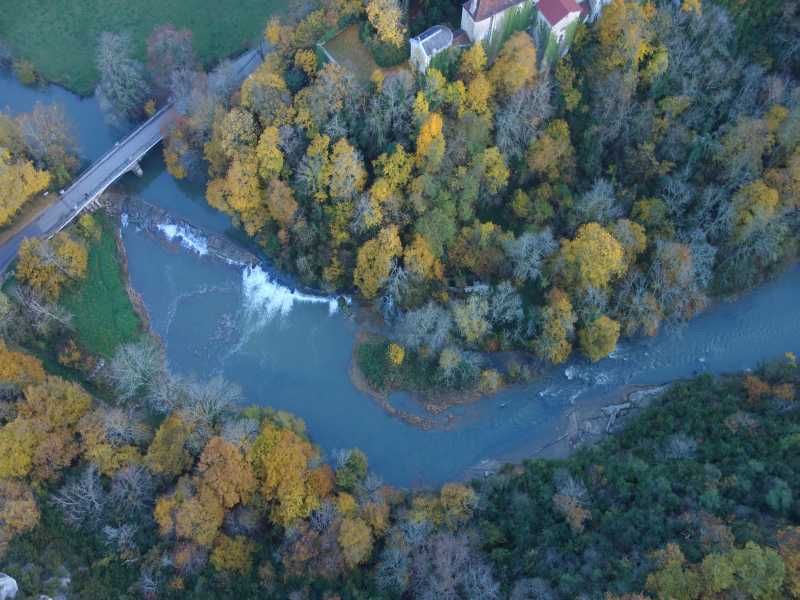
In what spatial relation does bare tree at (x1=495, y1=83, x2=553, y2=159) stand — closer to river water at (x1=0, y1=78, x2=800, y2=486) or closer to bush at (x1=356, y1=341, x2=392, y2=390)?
→ river water at (x1=0, y1=78, x2=800, y2=486)

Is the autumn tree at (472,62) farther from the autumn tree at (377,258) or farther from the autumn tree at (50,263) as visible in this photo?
the autumn tree at (50,263)

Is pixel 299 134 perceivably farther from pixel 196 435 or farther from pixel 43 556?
pixel 43 556

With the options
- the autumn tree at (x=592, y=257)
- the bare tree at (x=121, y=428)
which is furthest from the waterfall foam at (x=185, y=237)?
the autumn tree at (x=592, y=257)

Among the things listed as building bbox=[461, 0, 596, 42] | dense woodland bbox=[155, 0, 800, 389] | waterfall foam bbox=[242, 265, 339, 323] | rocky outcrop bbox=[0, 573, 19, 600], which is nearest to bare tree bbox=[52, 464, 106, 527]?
rocky outcrop bbox=[0, 573, 19, 600]

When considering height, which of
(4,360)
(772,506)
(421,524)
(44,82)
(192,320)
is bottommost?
(772,506)

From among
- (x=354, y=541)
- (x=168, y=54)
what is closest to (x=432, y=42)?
(x=168, y=54)

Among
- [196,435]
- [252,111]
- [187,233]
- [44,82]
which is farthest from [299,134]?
[44,82]
